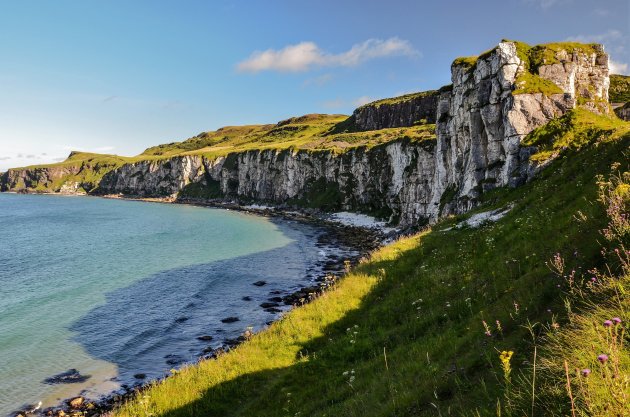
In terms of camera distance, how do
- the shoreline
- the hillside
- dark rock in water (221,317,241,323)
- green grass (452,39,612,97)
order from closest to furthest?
1. the hillside
2. the shoreline
3. dark rock in water (221,317,241,323)
4. green grass (452,39,612,97)

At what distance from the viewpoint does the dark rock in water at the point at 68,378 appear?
83.9 ft

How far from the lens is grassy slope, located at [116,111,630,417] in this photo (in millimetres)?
8023

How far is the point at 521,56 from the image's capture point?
4356 cm

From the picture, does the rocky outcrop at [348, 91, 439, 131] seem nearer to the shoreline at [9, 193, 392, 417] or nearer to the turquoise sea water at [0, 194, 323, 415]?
the shoreline at [9, 193, 392, 417]

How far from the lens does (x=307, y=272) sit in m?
54.5

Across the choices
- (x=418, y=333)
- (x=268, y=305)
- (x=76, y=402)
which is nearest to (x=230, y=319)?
(x=268, y=305)

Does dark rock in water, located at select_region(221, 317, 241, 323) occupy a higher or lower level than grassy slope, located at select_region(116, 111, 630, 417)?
lower

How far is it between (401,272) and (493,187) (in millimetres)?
24088

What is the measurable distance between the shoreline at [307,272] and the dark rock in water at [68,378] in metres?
1.86

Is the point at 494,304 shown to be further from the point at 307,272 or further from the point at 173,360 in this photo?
the point at 307,272

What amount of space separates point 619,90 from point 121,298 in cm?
11634

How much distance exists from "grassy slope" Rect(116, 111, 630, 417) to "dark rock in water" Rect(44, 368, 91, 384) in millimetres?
13020

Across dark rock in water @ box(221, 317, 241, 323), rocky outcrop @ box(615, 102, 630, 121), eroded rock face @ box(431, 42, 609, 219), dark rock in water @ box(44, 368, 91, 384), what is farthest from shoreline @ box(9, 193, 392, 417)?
rocky outcrop @ box(615, 102, 630, 121)

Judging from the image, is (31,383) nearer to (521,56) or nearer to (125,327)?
(125,327)
